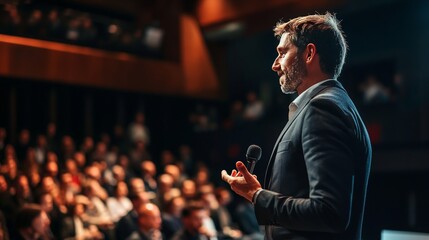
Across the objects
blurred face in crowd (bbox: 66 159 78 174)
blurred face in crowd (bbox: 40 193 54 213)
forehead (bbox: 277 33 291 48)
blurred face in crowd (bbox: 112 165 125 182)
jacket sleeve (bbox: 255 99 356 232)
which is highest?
forehead (bbox: 277 33 291 48)

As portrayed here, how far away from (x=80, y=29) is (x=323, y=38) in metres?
7.20

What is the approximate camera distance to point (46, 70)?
7.76 m

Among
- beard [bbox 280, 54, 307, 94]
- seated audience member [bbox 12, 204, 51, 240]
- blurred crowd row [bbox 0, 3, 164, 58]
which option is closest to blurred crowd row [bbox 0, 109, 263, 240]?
seated audience member [bbox 12, 204, 51, 240]

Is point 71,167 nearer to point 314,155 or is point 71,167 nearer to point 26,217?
point 26,217

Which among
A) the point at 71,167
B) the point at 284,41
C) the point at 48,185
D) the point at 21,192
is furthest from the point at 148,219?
the point at 284,41

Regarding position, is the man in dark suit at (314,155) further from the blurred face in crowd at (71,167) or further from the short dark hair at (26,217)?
the blurred face in crowd at (71,167)

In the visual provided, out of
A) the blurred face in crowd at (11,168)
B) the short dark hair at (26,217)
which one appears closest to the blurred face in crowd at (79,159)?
the blurred face in crowd at (11,168)

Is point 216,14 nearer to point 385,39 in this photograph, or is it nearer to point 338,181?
point 385,39

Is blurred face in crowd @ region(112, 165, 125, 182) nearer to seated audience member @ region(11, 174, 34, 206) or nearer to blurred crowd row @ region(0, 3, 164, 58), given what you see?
seated audience member @ region(11, 174, 34, 206)

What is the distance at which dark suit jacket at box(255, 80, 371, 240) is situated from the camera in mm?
1152

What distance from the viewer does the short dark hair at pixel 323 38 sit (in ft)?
4.25

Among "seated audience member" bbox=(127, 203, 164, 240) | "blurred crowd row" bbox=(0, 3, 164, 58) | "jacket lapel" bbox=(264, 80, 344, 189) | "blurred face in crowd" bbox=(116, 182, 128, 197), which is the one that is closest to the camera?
Answer: "jacket lapel" bbox=(264, 80, 344, 189)

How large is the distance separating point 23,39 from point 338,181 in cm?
688

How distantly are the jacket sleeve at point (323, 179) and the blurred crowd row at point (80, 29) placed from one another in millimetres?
6263
